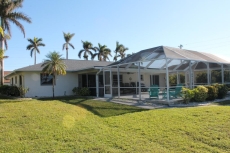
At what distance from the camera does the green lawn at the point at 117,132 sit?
17.1ft

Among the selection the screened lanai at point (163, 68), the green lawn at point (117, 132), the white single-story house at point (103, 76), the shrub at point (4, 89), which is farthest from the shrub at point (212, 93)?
the shrub at point (4, 89)

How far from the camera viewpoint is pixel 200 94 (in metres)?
11.4

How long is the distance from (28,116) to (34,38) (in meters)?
37.5

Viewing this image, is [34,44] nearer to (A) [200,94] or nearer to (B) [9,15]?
(B) [9,15]

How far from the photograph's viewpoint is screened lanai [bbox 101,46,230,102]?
1249 centimetres

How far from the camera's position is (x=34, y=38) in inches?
1651

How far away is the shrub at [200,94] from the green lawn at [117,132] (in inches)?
145

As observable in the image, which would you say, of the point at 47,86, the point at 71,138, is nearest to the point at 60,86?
the point at 47,86

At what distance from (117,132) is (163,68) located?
12685mm

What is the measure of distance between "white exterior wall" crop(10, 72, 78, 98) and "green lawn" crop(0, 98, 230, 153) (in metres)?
10.1

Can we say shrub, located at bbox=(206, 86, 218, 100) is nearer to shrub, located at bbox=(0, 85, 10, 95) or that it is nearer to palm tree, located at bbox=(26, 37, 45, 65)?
shrub, located at bbox=(0, 85, 10, 95)

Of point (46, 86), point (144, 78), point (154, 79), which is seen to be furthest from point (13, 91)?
point (154, 79)

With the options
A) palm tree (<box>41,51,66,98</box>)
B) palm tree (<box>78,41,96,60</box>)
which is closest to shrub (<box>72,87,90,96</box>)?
palm tree (<box>41,51,66,98</box>)

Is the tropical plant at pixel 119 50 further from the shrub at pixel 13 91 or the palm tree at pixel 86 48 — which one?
the shrub at pixel 13 91
